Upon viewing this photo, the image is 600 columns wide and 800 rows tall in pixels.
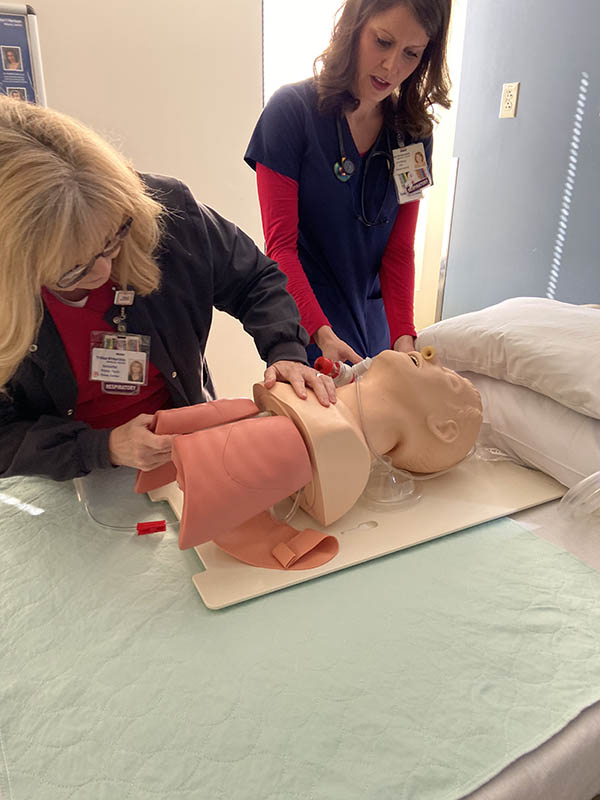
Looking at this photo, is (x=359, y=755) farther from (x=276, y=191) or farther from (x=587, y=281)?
(x=587, y=281)

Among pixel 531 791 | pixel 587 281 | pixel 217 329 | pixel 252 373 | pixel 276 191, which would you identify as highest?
pixel 276 191

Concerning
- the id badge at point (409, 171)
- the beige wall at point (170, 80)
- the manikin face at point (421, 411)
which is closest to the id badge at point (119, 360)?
the manikin face at point (421, 411)

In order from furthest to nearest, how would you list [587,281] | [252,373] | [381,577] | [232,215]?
[252,373], [232,215], [587,281], [381,577]

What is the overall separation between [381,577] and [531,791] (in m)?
0.38

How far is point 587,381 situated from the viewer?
3.97 feet

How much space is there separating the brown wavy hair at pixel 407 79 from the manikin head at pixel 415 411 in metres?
0.74

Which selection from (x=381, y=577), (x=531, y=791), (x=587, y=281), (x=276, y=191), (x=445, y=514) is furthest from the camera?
(x=587, y=281)

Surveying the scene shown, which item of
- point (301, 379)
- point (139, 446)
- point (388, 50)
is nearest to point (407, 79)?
point (388, 50)

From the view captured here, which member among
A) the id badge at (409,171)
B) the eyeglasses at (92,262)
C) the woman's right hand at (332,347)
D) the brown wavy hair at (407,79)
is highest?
the brown wavy hair at (407,79)

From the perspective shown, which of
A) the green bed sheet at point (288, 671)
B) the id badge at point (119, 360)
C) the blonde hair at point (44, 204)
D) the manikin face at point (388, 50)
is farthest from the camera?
the manikin face at point (388, 50)

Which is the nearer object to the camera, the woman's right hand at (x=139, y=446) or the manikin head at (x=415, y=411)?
the woman's right hand at (x=139, y=446)

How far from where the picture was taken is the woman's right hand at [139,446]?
1.08 meters

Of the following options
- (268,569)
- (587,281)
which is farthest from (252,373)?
(268,569)

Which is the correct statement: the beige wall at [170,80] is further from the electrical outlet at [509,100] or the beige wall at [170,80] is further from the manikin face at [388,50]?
the manikin face at [388,50]
